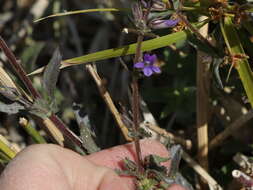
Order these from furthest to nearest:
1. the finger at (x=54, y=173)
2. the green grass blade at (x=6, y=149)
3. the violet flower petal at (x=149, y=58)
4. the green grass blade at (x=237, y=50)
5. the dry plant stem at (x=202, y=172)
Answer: the dry plant stem at (x=202, y=172)
the green grass blade at (x=6, y=149)
the green grass blade at (x=237, y=50)
the violet flower petal at (x=149, y=58)
the finger at (x=54, y=173)

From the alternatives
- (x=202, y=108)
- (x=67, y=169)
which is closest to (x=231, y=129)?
(x=202, y=108)

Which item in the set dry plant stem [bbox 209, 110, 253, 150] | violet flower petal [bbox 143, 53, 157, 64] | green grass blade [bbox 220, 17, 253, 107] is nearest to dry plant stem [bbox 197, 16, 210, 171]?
dry plant stem [bbox 209, 110, 253, 150]

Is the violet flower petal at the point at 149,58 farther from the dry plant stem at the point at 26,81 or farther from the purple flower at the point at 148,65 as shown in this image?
the dry plant stem at the point at 26,81

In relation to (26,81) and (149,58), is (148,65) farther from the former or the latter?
(26,81)

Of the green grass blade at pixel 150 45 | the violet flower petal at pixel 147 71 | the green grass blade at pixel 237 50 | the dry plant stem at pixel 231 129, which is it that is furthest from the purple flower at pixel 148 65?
the dry plant stem at pixel 231 129

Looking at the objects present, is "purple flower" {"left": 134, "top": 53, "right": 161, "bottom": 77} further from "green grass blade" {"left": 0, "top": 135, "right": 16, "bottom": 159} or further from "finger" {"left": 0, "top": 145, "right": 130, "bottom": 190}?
"green grass blade" {"left": 0, "top": 135, "right": 16, "bottom": 159}

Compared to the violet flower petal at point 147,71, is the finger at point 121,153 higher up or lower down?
lower down
